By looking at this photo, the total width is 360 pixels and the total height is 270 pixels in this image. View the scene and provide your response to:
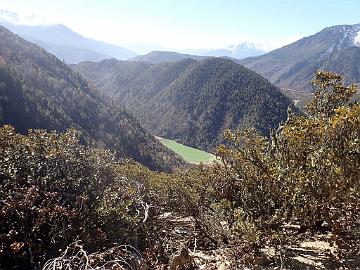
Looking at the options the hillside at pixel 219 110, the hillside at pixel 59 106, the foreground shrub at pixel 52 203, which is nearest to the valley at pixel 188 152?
the hillside at pixel 219 110

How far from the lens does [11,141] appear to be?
9359 millimetres

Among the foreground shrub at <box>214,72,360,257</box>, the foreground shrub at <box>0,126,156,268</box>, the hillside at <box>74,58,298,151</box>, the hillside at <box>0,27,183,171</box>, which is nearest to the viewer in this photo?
the foreground shrub at <box>214,72,360,257</box>

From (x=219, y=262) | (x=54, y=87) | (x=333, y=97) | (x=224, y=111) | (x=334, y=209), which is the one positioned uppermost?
(x=333, y=97)

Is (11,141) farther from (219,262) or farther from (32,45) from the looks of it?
(32,45)

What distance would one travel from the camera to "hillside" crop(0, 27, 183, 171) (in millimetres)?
83625

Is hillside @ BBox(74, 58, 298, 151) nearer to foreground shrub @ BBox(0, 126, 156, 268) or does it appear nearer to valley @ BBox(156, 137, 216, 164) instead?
valley @ BBox(156, 137, 216, 164)

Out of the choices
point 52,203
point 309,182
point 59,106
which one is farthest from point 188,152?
point 309,182

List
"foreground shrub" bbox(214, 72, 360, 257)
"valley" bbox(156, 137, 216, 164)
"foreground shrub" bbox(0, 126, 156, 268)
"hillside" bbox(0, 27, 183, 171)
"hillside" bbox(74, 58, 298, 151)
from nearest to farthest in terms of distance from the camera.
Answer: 1. "foreground shrub" bbox(214, 72, 360, 257)
2. "foreground shrub" bbox(0, 126, 156, 268)
3. "hillside" bbox(0, 27, 183, 171)
4. "valley" bbox(156, 137, 216, 164)
5. "hillside" bbox(74, 58, 298, 151)

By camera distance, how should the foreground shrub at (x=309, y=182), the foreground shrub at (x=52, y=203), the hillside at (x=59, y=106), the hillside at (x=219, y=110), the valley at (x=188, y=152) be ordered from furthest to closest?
the hillside at (x=219, y=110) < the valley at (x=188, y=152) < the hillside at (x=59, y=106) < the foreground shrub at (x=52, y=203) < the foreground shrub at (x=309, y=182)

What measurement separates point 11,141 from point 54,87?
99514 mm

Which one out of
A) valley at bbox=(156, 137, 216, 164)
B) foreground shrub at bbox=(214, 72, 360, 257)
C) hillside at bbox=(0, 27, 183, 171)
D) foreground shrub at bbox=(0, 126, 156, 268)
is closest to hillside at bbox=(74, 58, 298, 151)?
valley at bbox=(156, 137, 216, 164)

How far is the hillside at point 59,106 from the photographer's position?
274 feet

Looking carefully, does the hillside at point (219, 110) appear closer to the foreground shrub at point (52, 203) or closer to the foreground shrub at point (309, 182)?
the foreground shrub at point (52, 203)

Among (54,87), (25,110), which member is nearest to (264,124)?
(54,87)
